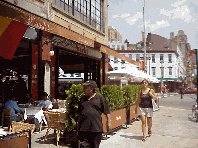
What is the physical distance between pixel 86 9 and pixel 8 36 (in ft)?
32.7

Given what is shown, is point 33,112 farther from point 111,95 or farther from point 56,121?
point 111,95

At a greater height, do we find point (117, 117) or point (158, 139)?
point (117, 117)

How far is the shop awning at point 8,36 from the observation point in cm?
885

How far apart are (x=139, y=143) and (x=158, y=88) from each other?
58.9 metres

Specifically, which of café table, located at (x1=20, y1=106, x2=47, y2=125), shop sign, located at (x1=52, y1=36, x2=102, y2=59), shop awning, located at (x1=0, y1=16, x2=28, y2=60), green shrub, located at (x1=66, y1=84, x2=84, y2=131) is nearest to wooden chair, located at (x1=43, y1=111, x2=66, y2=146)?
green shrub, located at (x1=66, y1=84, x2=84, y2=131)

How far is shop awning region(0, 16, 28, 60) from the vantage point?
29.1 feet

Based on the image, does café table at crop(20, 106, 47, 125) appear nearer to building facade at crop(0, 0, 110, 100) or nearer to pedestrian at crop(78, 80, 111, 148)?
building facade at crop(0, 0, 110, 100)

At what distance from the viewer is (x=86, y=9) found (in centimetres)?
1816

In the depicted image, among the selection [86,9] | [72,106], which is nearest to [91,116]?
[72,106]

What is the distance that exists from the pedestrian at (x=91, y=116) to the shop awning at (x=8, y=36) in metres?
A: 5.81

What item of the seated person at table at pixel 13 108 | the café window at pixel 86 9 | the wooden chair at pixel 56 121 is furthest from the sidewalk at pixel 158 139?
the café window at pixel 86 9

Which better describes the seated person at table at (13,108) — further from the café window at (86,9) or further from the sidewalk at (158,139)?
the café window at (86,9)

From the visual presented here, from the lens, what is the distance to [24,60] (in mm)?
16766

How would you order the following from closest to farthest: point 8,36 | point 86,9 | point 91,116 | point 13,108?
point 91,116 → point 13,108 → point 8,36 → point 86,9
